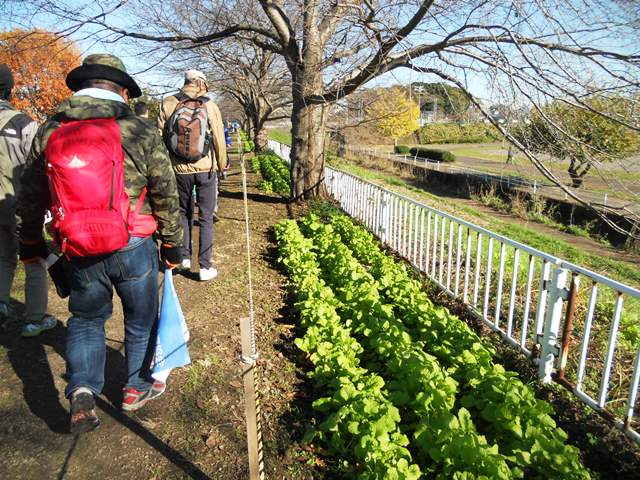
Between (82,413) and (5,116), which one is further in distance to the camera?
(5,116)

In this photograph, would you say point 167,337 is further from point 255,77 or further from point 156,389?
point 255,77

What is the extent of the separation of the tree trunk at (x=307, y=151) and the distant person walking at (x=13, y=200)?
6520mm

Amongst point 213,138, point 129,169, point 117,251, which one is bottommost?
point 117,251

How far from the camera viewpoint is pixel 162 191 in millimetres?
2545

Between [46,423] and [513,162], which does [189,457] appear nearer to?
[46,423]

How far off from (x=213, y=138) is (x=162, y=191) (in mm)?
2410

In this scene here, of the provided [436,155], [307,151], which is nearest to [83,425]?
[307,151]

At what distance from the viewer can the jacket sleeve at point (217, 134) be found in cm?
470

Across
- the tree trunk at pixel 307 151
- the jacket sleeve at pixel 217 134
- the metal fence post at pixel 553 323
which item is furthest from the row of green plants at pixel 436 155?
the metal fence post at pixel 553 323

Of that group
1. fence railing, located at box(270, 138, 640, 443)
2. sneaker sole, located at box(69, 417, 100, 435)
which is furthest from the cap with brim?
fence railing, located at box(270, 138, 640, 443)

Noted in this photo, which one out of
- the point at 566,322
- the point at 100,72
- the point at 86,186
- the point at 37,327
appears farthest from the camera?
the point at 37,327

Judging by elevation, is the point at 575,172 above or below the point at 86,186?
below

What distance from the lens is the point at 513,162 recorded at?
5.07 metres

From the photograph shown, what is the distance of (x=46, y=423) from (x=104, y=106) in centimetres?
197
